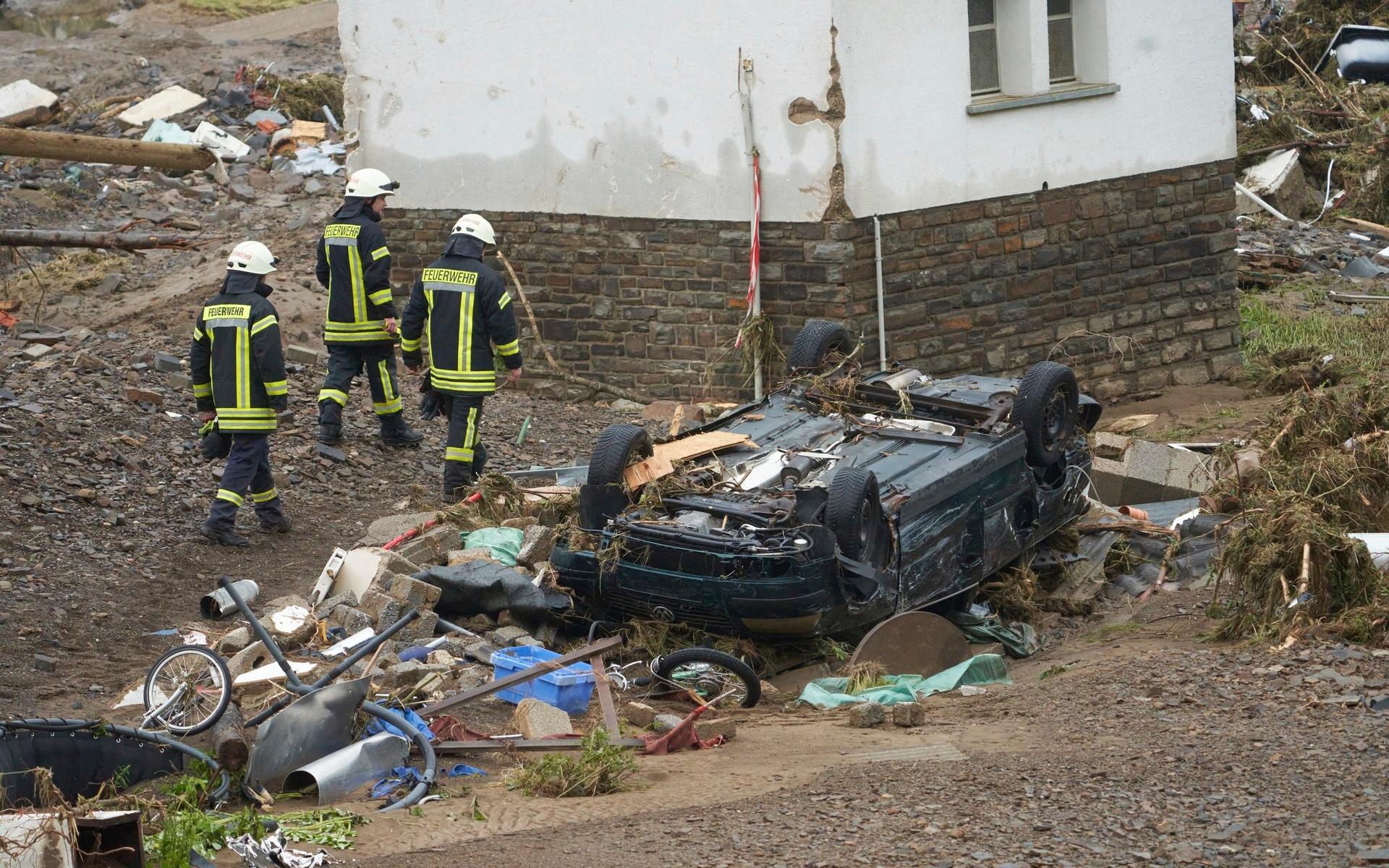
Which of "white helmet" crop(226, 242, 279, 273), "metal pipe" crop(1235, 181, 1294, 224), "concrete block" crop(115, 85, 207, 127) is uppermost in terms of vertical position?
"concrete block" crop(115, 85, 207, 127)

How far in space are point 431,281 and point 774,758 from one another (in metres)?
5.11

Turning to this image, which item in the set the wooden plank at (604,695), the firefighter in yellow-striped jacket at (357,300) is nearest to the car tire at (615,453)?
the wooden plank at (604,695)

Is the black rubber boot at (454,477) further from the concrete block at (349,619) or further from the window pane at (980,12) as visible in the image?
the window pane at (980,12)

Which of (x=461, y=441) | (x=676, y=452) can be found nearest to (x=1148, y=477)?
(x=676, y=452)

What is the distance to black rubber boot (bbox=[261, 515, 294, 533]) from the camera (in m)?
10.2

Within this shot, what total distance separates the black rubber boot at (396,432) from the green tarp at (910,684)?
17.3ft

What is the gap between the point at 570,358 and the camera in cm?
1388

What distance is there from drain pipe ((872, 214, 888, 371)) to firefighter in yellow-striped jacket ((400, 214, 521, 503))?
3.53m

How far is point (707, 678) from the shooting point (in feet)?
24.2

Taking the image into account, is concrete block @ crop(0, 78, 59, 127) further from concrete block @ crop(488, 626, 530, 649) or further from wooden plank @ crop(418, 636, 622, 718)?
wooden plank @ crop(418, 636, 622, 718)

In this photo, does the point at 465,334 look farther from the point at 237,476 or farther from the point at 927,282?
the point at 927,282

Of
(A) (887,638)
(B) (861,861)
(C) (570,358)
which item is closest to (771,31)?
(C) (570,358)

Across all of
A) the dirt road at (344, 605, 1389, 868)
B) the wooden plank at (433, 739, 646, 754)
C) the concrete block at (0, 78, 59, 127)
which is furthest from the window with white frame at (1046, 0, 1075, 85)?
the concrete block at (0, 78, 59, 127)

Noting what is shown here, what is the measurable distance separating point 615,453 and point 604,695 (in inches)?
55.2
